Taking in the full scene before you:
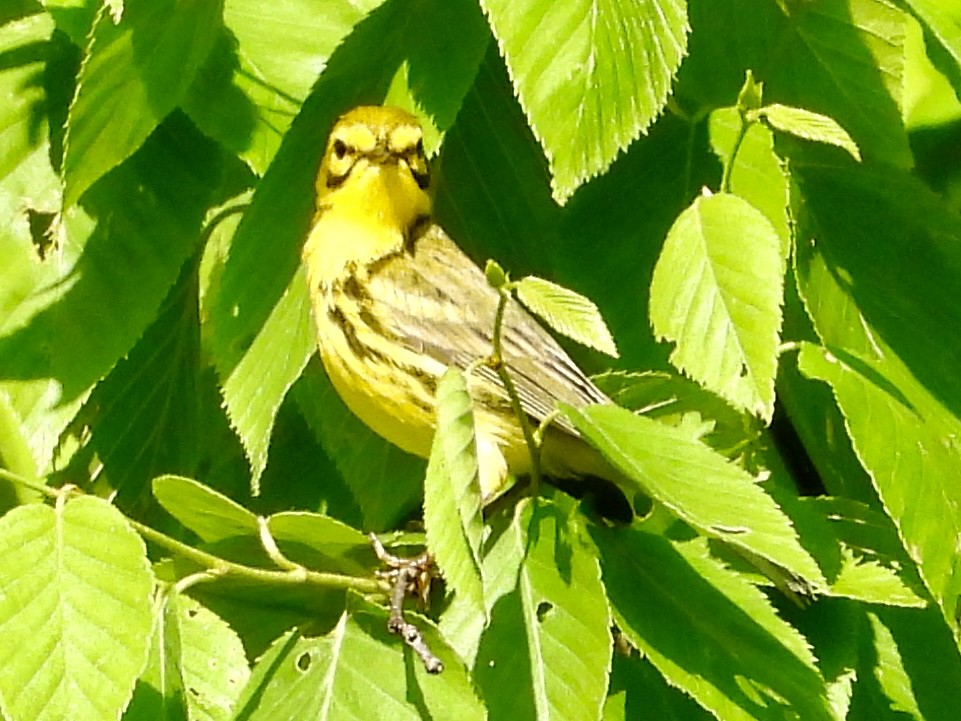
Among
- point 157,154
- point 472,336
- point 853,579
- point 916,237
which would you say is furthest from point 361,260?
point 853,579

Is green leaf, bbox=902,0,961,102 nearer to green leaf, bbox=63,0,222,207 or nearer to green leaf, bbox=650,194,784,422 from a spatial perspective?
green leaf, bbox=650,194,784,422

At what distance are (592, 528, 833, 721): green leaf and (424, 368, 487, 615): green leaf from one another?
0.99 ft

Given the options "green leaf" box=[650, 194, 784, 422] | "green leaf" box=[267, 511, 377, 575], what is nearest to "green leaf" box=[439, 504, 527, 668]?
"green leaf" box=[267, 511, 377, 575]

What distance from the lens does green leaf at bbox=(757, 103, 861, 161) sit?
1.53m

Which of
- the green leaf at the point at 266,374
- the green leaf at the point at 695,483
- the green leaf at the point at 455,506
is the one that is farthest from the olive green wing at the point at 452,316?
the green leaf at the point at 455,506

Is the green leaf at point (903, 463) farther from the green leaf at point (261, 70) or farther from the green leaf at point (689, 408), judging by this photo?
the green leaf at point (261, 70)

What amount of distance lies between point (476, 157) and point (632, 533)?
0.64 meters

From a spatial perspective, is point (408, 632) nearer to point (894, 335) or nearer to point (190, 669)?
point (190, 669)

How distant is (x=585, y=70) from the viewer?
152cm

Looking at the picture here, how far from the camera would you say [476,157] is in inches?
79.1

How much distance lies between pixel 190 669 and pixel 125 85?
66 cm

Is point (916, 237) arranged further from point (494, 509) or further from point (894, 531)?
point (494, 509)

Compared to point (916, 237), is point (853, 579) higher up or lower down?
lower down

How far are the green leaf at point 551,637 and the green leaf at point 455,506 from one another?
22cm
